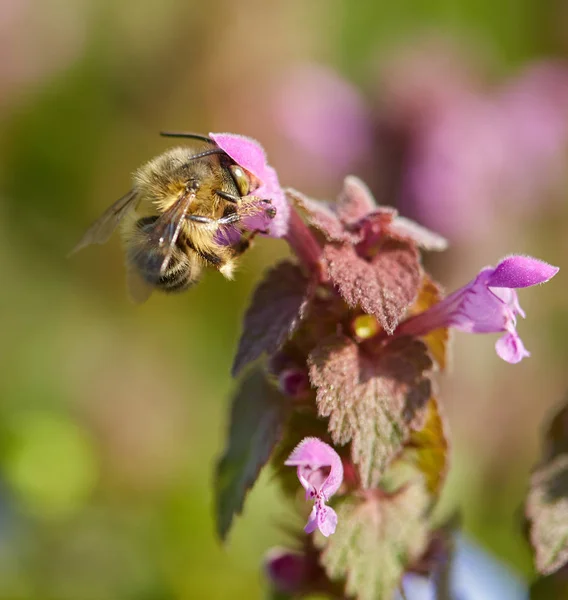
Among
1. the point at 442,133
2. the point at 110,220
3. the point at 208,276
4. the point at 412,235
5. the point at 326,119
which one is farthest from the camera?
the point at 326,119

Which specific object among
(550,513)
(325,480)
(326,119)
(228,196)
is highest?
(326,119)

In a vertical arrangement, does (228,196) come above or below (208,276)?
below

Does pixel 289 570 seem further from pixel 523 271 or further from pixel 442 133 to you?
pixel 442 133

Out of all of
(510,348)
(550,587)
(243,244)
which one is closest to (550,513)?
(550,587)

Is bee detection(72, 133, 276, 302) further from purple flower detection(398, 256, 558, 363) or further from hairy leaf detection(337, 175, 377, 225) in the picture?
purple flower detection(398, 256, 558, 363)

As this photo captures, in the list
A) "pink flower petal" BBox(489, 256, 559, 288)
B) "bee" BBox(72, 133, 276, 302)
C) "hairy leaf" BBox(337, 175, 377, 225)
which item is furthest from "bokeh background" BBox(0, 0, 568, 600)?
"pink flower petal" BBox(489, 256, 559, 288)

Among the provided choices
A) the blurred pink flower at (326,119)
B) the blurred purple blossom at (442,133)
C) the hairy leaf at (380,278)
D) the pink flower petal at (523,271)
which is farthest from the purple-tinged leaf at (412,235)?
the blurred pink flower at (326,119)

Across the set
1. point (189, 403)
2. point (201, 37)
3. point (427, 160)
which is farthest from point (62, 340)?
point (427, 160)
